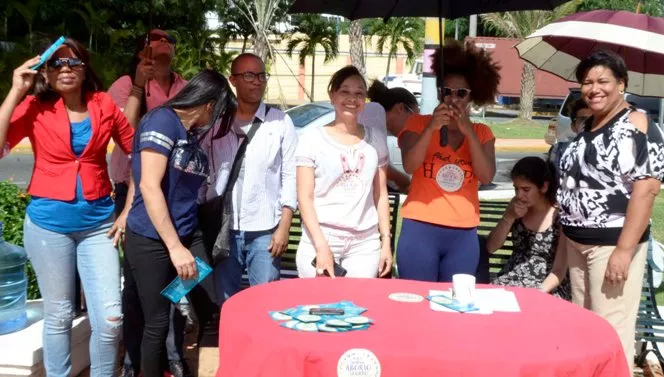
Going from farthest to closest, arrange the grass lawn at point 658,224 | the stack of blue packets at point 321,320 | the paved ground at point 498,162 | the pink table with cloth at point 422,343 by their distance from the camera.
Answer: the paved ground at point 498,162
the grass lawn at point 658,224
the stack of blue packets at point 321,320
the pink table with cloth at point 422,343

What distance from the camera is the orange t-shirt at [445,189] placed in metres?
4.08

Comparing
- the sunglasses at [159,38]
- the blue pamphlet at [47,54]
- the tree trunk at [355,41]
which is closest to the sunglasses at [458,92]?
the sunglasses at [159,38]

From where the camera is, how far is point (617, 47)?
223 inches

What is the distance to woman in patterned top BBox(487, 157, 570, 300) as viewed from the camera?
4594 mm

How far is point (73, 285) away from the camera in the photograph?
3.96 m

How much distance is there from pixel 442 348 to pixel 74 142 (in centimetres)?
209

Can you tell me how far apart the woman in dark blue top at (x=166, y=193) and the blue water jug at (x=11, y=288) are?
100cm

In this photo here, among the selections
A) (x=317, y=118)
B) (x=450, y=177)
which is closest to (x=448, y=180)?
(x=450, y=177)

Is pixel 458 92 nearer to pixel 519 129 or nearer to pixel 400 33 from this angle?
pixel 519 129

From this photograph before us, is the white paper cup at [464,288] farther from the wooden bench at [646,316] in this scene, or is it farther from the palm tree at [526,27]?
the palm tree at [526,27]

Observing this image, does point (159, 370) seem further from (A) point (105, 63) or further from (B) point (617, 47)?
(A) point (105, 63)

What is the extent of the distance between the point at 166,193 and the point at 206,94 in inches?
19.9

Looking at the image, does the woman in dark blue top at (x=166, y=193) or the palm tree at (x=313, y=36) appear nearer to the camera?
the woman in dark blue top at (x=166, y=193)

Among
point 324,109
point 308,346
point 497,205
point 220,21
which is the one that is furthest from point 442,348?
point 220,21
